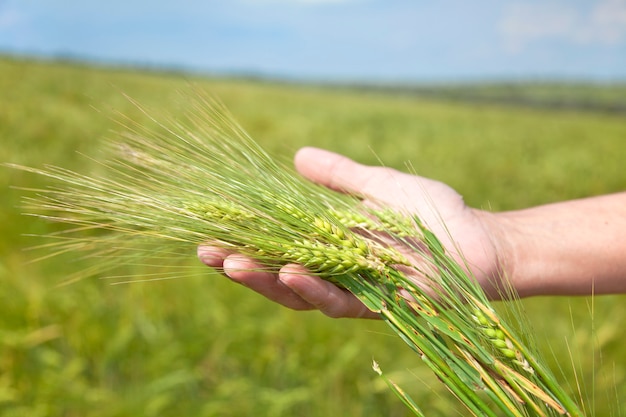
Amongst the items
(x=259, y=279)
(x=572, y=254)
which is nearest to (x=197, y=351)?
(x=259, y=279)

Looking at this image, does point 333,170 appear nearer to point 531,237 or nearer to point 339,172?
point 339,172

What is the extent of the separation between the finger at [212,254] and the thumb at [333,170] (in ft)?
2.35

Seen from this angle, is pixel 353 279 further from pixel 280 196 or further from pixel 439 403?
pixel 439 403

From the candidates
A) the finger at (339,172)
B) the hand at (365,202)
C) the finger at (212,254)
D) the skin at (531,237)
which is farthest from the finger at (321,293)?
the finger at (339,172)

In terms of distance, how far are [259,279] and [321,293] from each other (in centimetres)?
18

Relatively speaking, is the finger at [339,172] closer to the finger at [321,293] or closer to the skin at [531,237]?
the skin at [531,237]

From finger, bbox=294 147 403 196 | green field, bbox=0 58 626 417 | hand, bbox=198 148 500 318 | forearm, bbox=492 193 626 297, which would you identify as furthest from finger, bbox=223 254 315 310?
forearm, bbox=492 193 626 297

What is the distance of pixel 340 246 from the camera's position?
1.17 m

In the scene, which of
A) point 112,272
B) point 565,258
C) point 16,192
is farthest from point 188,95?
point 16,192

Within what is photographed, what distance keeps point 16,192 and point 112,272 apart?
1264 millimetres

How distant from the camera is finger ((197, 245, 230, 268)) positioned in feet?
4.18

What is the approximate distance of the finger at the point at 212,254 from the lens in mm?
1273

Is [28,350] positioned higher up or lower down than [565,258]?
lower down

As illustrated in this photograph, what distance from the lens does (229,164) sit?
1.37 metres
